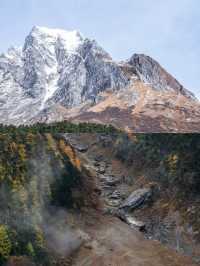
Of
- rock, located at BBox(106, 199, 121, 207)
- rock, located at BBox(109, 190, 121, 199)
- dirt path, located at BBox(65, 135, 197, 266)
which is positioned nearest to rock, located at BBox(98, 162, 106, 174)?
rock, located at BBox(109, 190, 121, 199)

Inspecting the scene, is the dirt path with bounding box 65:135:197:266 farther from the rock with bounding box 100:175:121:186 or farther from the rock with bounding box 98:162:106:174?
the rock with bounding box 98:162:106:174

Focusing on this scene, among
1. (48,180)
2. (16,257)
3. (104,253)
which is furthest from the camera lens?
(48,180)

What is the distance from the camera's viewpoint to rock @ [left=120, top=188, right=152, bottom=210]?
50.7 meters

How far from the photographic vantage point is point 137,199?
51250mm

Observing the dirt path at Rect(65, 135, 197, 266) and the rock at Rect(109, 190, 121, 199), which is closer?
the dirt path at Rect(65, 135, 197, 266)

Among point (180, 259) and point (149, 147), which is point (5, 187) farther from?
point (149, 147)

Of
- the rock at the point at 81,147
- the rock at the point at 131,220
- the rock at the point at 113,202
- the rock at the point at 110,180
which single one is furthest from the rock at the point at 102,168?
the rock at the point at 131,220

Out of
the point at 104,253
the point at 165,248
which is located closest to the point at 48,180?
the point at 104,253

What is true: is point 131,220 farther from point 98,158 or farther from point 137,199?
point 98,158

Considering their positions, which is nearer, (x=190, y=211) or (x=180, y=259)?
(x=180, y=259)

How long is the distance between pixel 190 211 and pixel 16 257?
1906 cm

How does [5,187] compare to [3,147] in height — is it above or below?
below

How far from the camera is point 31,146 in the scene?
5450 centimetres

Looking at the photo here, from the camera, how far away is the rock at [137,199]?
50656 mm
